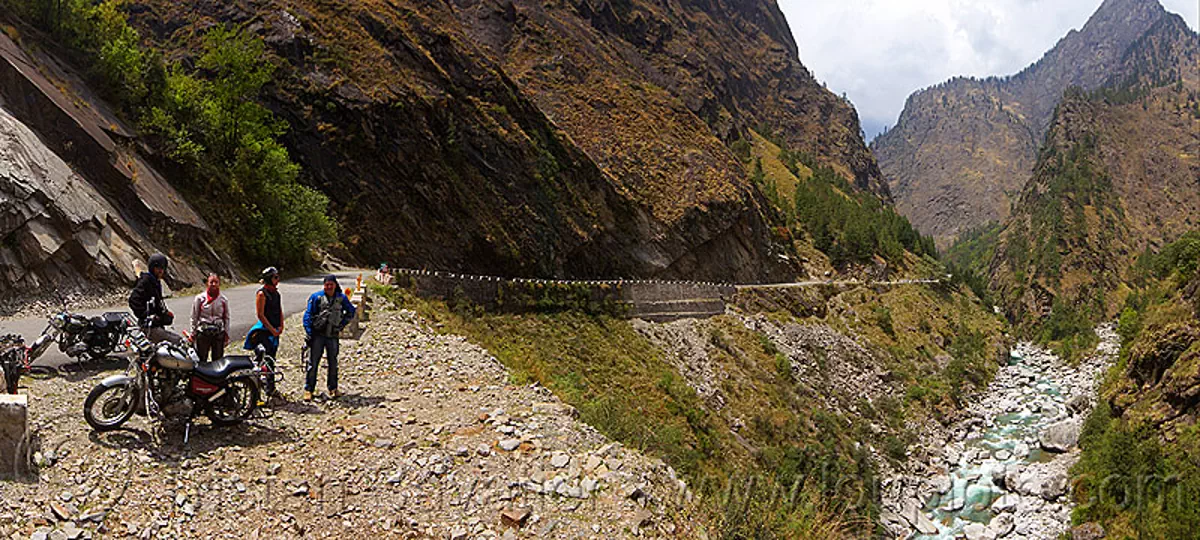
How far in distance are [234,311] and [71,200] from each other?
16.1ft

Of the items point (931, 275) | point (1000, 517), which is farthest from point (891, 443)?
point (931, 275)

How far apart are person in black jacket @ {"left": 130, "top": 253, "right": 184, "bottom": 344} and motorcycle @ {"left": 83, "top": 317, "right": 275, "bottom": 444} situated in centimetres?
164

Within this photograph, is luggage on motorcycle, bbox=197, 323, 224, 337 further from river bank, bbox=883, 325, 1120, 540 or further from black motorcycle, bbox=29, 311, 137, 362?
river bank, bbox=883, 325, 1120, 540

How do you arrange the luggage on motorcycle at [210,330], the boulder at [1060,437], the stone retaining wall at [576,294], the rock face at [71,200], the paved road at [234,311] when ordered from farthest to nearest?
1. the boulder at [1060,437]
2. the stone retaining wall at [576,294]
3. the rock face at [71,200]
4. the paved road at [234,311]
5. the luggage on motorcycle at [210,330]

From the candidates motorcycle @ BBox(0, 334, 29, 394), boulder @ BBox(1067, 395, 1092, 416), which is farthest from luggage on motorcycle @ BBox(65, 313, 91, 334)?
boulder @ BBox(1067, 395, 1092, 416)

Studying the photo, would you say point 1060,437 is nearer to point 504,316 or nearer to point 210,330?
point 504,316

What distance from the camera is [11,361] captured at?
827 cm

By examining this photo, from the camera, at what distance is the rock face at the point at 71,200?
46.6 feet

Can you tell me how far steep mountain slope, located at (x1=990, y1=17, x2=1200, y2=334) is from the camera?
120 meters

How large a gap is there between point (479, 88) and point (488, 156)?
579 centimetres

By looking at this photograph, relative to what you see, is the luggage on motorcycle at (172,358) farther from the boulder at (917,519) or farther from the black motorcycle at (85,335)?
the boulder at (917,519)

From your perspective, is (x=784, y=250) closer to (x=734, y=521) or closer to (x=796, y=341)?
(x=796, y=341)

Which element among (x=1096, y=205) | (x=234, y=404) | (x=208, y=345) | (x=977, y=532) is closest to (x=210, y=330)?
(x=208, y=345)

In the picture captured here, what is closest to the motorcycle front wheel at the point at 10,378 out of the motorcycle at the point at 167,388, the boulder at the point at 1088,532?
the motorcycle at the point at 167,388
